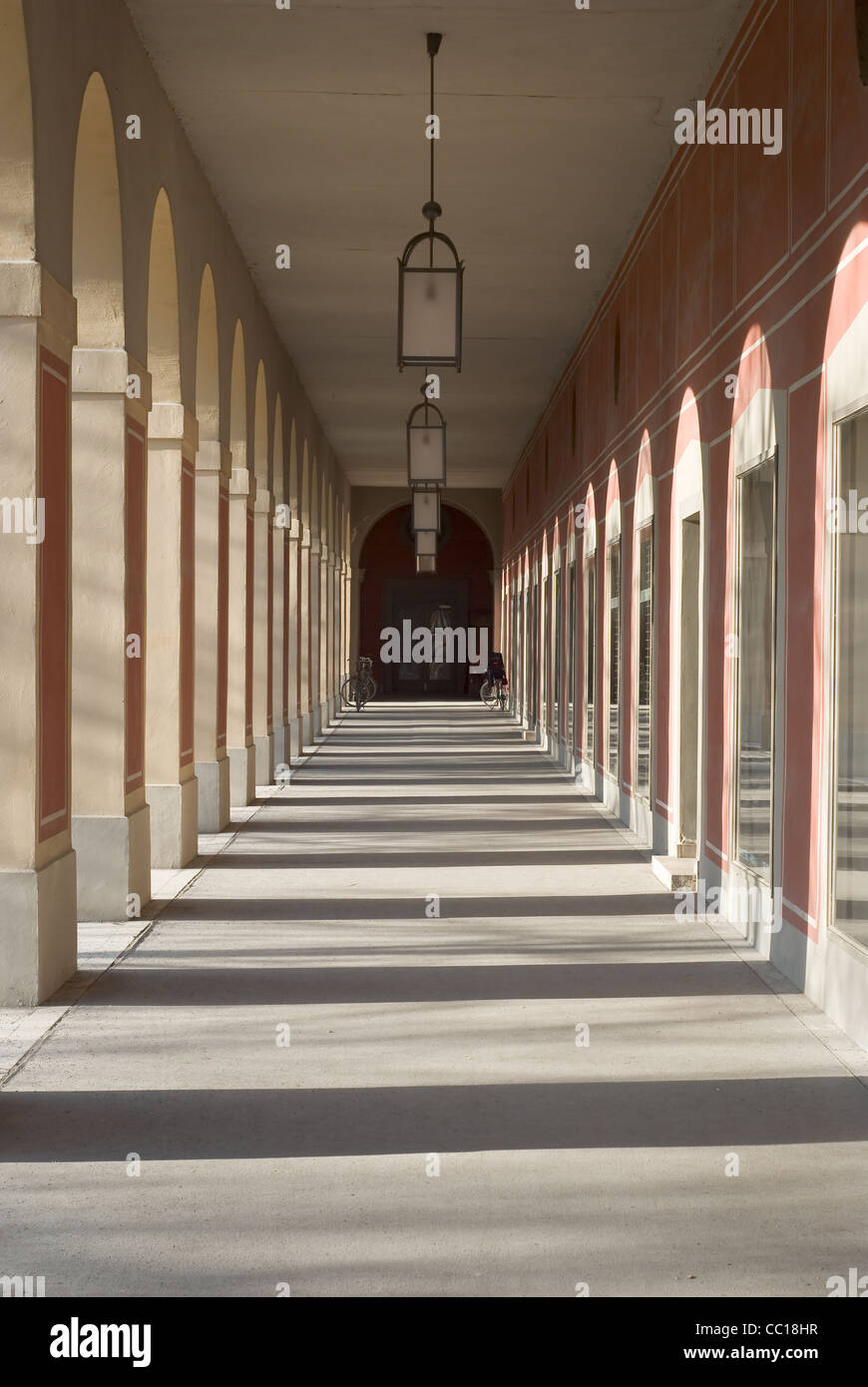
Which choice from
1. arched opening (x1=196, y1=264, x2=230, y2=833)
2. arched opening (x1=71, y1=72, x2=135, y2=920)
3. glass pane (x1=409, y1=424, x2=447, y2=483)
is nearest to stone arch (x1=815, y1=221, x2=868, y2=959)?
arched opening (x1=71, y1=72, x2=135, y2=920)

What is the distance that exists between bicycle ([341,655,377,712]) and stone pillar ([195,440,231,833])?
2349 cm

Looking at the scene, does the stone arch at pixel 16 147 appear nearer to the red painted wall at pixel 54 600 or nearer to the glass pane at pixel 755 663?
the red painted wall at pixel 54 600

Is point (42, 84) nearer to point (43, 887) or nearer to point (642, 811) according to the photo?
point (43, 887)

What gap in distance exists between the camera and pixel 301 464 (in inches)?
925

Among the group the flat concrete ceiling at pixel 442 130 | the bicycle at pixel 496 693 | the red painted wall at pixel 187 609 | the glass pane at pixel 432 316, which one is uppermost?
the flat concrete ceiling at pixel 442 130

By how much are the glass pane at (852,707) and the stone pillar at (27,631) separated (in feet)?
11.2

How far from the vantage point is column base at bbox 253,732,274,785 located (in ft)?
58.8

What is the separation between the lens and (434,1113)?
536 centimetres

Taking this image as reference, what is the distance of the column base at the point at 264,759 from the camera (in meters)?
17.9

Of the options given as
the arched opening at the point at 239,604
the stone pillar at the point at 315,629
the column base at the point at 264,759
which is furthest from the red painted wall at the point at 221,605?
the stone pillar at the point at 315,629

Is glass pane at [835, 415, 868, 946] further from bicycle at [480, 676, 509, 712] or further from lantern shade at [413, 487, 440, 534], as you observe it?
bicycle at [480, 676, 509, 712]

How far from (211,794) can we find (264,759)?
194 inches

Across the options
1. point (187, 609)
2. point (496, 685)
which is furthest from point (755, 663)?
point (496, 685)
